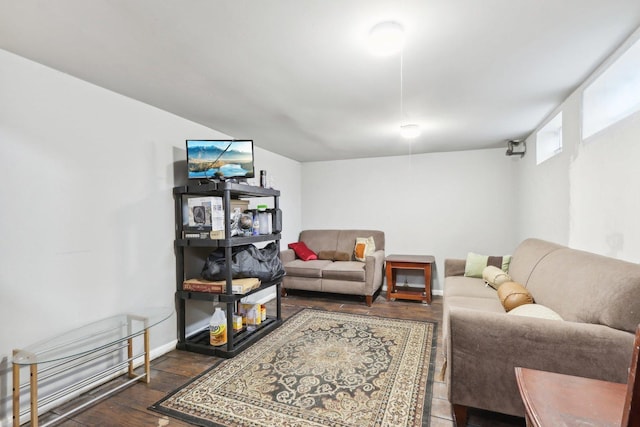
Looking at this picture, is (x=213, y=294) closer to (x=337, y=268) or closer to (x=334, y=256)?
(x=337, y=268)

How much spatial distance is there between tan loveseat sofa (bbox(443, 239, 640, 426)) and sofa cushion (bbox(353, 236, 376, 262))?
274 cm

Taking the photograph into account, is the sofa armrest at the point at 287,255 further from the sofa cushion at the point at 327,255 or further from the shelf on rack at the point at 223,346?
the shelf on rack at the point at 223,346

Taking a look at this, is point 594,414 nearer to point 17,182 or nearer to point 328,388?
point 328,388

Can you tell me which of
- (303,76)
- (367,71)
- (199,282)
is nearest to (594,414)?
(367,71)

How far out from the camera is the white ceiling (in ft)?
4.40

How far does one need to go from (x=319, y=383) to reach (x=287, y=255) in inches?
98.8

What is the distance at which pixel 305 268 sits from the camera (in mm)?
4145

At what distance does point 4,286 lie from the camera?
1.63 m

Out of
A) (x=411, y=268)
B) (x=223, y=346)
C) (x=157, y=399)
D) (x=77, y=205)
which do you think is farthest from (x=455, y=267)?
(x=77, y=205)

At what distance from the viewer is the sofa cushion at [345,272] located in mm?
3891

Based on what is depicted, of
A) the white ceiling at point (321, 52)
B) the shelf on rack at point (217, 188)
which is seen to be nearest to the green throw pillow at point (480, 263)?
the white ceiling at point (321, 52)

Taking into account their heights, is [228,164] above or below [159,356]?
above

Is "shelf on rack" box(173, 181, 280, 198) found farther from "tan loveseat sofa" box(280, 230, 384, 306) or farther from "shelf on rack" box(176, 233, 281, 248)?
"tan loveseat sofa" box(280, 230, 384, 306)

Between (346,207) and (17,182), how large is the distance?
13.0 ft
